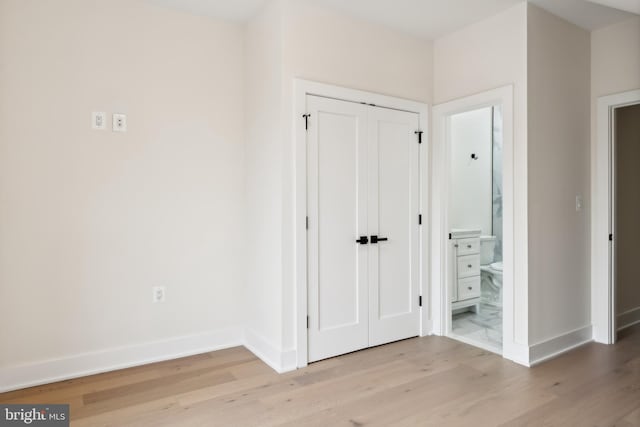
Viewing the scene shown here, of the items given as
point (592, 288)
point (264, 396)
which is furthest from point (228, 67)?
point (592, 288)

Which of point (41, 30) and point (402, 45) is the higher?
point (402, 45)

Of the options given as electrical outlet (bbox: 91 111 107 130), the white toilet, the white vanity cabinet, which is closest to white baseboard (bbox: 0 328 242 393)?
electrical outlet (bbox: 91 111 107 130)

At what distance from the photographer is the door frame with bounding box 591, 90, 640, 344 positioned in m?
3.42

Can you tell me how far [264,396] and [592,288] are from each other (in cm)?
300

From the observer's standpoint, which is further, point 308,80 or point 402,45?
point 402,45

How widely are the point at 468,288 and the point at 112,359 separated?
3363 mm

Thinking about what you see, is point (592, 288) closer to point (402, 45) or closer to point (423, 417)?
point (423, 417)

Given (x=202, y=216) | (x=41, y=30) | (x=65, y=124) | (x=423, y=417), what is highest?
(x=41, y=30)

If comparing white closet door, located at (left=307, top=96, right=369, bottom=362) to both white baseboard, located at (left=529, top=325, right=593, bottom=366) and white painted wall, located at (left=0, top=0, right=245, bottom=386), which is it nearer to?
white painted wall, located at (left=0, top=0, right=245, bottom=386)

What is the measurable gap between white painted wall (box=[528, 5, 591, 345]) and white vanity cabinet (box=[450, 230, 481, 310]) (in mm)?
971

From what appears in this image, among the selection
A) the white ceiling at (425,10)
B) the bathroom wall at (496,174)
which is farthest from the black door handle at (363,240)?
the bathroom wall at (496,174)

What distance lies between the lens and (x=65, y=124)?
276 cm

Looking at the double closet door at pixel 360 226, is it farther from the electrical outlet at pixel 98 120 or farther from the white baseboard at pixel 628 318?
the white baseboard at pixel 628 318

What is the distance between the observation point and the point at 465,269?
420 centimetres
